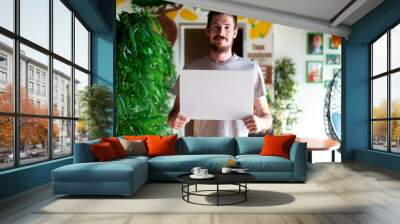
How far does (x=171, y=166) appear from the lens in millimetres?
5621

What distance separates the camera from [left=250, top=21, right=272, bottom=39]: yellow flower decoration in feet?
30.0

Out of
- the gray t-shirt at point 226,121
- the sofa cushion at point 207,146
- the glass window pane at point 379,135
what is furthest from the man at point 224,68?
the glass window pane at point 379,135

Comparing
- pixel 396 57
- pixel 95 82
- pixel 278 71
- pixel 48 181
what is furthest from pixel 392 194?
pixel 278 71

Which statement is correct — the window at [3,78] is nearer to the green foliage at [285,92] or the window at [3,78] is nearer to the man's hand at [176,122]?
the man's hand at [176,122]

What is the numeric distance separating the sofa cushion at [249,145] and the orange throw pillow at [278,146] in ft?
0.77

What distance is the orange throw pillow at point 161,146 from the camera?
6.22 m

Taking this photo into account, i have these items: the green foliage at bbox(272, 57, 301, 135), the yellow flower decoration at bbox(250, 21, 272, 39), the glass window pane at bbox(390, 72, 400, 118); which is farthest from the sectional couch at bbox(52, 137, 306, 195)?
the green foliage at bbox(272, 57, 301, 135)

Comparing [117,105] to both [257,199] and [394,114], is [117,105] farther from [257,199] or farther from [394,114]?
[394,114]

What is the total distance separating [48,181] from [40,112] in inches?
38.6

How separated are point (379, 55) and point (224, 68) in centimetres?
336

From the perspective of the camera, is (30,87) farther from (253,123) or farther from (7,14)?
(253,123)

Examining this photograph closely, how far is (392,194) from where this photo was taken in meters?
4.86

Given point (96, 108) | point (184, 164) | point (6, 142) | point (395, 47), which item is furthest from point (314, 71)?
point (6, 142)

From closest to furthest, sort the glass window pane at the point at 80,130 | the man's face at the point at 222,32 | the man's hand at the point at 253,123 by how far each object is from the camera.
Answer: the man's hand at the point at 253,123 → the glass window pane at the point at 80,130 → the man's face at the point at 222,32
